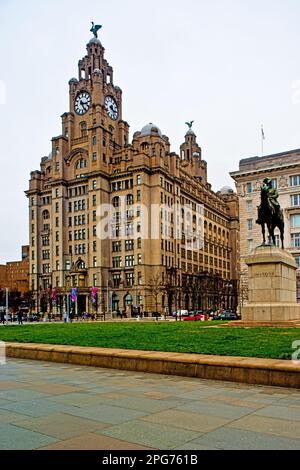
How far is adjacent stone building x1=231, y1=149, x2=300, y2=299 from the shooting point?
238 feet

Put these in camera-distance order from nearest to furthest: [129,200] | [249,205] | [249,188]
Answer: [249,205] < [249,188] < [129,200]

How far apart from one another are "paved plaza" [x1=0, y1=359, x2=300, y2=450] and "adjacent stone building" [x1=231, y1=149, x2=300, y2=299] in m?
62.4

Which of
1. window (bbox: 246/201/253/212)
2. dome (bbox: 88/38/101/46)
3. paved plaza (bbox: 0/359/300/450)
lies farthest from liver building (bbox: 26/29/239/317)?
paved plaza (bbox: 0/359/300/450)

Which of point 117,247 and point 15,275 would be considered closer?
point 117,247

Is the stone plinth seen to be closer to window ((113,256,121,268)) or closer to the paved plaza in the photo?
the paved plaza

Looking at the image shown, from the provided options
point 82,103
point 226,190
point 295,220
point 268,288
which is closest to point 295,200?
point 295,220

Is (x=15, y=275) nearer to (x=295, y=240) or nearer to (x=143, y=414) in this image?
(x=295, y=240)

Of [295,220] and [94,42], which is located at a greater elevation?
[94,42]

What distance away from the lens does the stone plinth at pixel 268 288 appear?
25.5m

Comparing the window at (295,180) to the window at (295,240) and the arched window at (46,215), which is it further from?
the arched window at (46,215)

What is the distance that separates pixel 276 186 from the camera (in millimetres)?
74938

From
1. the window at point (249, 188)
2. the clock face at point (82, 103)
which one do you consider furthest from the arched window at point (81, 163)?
the window at point (249, 188)

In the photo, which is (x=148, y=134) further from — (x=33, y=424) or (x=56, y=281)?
(x=33, y=424)

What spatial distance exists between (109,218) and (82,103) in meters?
31.6
